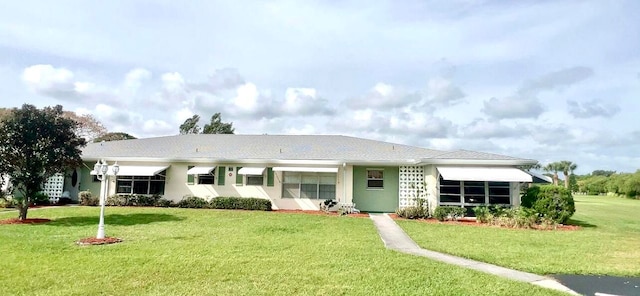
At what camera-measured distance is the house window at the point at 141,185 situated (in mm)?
27328

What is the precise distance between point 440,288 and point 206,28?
14.7 meters

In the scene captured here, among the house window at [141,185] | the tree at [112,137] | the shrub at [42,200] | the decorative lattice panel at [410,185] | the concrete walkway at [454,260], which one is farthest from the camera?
the tree at [112,137]

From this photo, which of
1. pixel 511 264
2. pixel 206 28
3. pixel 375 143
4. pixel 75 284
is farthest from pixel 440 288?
pixel 375 143

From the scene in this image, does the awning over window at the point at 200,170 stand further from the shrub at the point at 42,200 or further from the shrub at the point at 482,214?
the shrub at the point at 482,214

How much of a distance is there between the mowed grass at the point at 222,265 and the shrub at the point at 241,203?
27.5 ft

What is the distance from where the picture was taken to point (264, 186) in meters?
26.3

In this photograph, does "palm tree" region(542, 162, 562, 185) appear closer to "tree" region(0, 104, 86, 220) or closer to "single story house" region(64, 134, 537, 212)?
"single story house" region(64, 134, 537, 212)

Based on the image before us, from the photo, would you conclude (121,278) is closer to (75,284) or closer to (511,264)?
(75,284)

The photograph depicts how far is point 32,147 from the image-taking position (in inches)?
716

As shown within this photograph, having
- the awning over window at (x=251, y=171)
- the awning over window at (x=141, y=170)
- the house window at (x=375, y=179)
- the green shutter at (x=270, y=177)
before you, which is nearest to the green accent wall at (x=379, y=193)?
the house window at (x=375, y=179)

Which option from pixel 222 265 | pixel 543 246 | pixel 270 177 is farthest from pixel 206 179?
pixel 543 246

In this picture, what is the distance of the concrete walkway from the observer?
28.9ft

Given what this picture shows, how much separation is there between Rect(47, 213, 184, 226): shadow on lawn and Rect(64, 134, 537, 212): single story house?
212 inches

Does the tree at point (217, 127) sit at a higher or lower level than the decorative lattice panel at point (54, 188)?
higher
